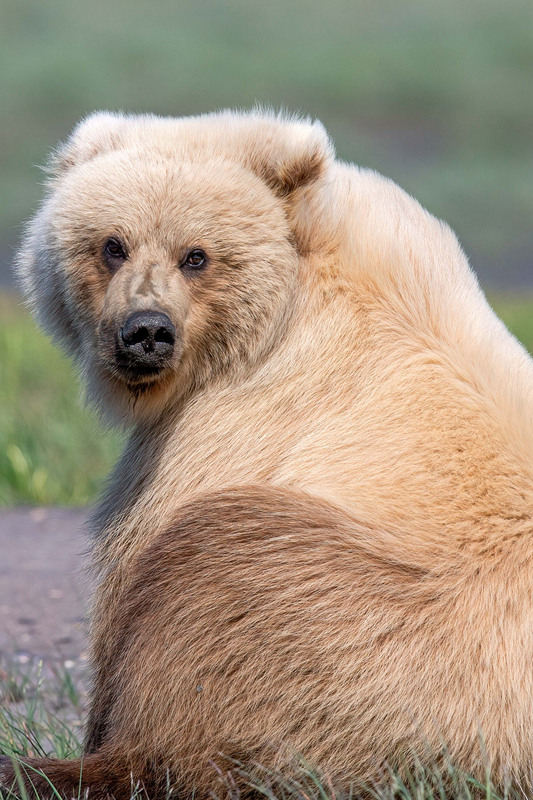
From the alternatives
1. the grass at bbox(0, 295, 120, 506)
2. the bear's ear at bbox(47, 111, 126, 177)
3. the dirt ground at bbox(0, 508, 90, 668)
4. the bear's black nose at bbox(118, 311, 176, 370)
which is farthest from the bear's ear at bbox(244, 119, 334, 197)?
the grass at bbox(0, 295, 120, 506)

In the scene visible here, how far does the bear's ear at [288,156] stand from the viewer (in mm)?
2631

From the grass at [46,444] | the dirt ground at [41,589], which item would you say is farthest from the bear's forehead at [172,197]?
the grass at [46,444]

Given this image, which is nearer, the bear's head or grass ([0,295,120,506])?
the bear's head

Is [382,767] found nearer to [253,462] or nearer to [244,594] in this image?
[244,594]

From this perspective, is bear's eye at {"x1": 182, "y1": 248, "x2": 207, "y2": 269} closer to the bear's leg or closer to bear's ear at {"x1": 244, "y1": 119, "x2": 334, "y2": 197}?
bear's ear at {"x1": 244, "y1": 119, "x2": 334, "y2": 197}

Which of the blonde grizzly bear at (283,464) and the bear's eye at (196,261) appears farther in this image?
the bear's eye at (196,261)

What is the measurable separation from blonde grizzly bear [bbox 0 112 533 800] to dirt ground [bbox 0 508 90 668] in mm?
1023

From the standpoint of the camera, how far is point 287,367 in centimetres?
260

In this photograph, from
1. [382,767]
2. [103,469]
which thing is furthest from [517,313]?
[382,767]

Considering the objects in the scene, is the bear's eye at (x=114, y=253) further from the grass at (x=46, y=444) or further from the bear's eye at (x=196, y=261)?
the grass at (x=46, y=444)

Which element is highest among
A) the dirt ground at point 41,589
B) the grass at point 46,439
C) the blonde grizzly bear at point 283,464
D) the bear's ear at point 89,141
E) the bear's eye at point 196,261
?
the bear's ear at point 89,141

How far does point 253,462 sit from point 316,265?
Answer: 1.81 feet

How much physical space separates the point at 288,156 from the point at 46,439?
428 centimetres

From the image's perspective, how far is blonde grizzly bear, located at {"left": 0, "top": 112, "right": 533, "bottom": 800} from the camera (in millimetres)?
2090
